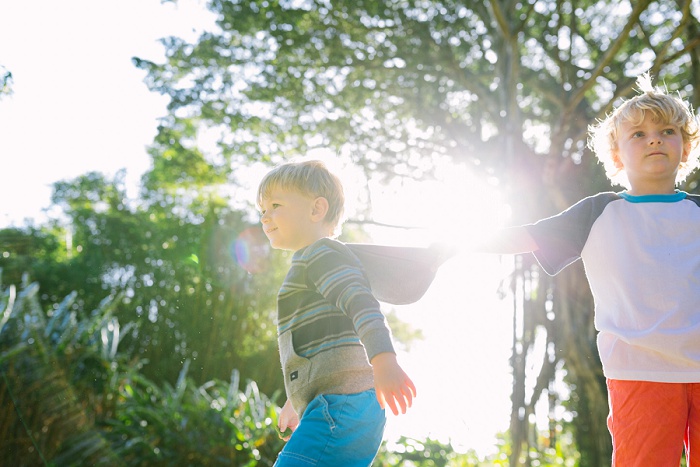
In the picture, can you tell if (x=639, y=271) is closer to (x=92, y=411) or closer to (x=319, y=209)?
(x=319, y=209)

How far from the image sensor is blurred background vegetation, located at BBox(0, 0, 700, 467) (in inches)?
163

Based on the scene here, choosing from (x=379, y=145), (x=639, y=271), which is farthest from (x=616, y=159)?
(x=379, y=145)

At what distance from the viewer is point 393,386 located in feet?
4.91

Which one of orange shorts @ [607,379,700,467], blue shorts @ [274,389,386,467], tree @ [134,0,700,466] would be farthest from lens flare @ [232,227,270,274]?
orange shorts @ [607,379,700,467]

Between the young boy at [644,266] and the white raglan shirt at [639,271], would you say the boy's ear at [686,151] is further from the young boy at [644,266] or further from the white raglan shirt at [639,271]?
the white raglan shirt at [639,271]

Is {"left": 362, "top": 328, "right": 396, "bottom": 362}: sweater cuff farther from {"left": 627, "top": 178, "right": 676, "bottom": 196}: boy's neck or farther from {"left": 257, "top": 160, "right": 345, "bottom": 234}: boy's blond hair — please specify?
{"left": 627, "top": 178, "right": 676, "bottom": 196}: boy's neck

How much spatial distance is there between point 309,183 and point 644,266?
0.95 m

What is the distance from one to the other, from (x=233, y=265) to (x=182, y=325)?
6.67 feet

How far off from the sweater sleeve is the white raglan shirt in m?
0.60

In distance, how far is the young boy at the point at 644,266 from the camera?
1.72 meters

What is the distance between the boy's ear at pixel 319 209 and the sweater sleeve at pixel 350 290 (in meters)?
0.16

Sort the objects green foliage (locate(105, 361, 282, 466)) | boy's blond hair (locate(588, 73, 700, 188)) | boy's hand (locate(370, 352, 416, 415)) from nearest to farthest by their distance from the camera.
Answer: boy's hand (locate(370, 352, 416, 415)) → boy's blond hair (locate(588, 73, 700, 188)) → green foliage (locate(105, 361, 282, 466))

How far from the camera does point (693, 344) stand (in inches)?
67.6

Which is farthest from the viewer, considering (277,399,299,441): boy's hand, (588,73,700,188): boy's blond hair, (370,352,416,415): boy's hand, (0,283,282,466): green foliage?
(0,283,282,466): green foliage
